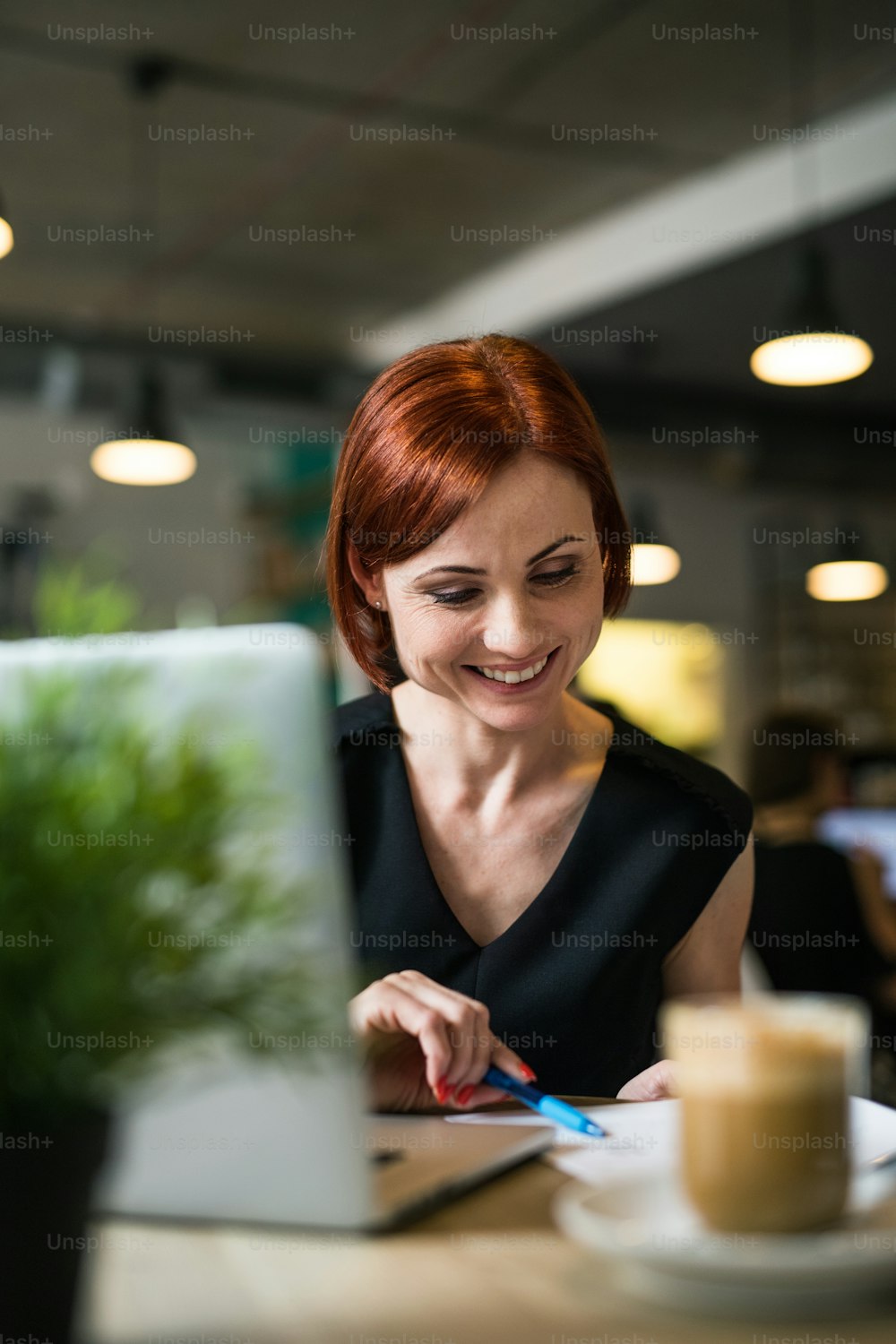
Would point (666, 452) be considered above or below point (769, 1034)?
above

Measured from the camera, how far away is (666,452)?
6469 mm

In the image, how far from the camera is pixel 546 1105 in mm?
1096

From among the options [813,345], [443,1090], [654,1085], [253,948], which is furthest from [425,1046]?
[813,345]

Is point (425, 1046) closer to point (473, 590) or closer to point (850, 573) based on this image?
point (473, 590)

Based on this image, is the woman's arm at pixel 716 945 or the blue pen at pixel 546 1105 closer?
the blue pen at pixel 546 1105

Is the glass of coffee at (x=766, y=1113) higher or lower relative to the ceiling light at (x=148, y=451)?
lower

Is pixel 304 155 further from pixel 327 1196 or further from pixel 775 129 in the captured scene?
pixel 327 1196

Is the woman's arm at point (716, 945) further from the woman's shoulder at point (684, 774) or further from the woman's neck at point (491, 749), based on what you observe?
the woman's neck at point (491, 749)

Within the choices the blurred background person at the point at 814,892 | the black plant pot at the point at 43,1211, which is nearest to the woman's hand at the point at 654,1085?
the black plant pot at the point at 43,1211

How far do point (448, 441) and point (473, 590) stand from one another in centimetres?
17

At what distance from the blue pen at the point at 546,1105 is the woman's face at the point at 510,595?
51cm

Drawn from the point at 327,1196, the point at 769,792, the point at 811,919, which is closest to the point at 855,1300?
the point at 327,1196

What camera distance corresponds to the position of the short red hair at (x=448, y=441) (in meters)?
1.51

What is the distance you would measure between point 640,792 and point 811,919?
194 cm
